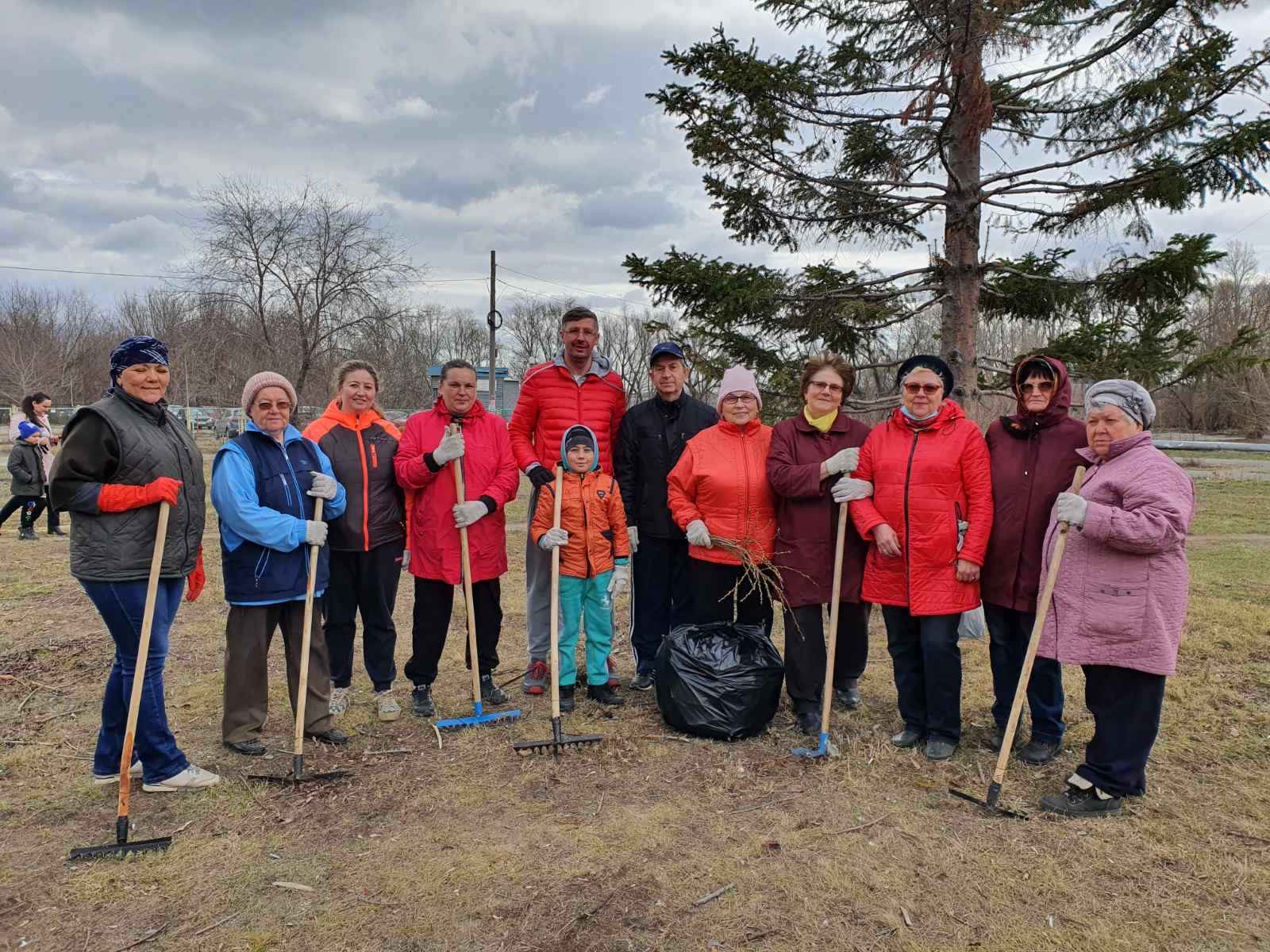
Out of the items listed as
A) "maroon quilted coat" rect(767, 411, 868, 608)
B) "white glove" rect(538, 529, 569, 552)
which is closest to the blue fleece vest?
"white glove" rect(538, 529, 569, 552)

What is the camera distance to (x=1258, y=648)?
5.67 metres

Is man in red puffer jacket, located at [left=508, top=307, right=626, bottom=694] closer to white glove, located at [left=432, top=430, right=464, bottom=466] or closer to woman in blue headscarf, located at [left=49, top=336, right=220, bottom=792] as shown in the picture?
white glove, located at [left=432, top=430, right=464, bottom=466]

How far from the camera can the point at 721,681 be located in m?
4.14

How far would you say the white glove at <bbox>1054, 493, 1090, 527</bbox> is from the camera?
3205mm

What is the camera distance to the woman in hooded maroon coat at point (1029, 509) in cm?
369

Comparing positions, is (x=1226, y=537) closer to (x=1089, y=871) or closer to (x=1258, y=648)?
(x=1258, y=648)

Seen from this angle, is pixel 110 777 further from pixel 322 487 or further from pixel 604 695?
pixel 604 695

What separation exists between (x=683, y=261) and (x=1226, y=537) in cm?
945

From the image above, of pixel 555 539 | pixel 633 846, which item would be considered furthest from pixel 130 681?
pixel 633 846

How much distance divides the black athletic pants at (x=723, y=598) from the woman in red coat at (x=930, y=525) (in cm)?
70

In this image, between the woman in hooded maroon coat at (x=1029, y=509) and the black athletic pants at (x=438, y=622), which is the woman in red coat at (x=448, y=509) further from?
the woman in hooded maroon coat at (x=1029, y=509)

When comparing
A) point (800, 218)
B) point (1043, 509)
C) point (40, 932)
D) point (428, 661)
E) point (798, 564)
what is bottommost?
point (40, 932)

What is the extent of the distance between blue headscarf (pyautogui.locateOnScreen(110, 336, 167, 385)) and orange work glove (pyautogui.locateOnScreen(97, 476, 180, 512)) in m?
0.51

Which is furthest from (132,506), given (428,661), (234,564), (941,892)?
(941,892)
